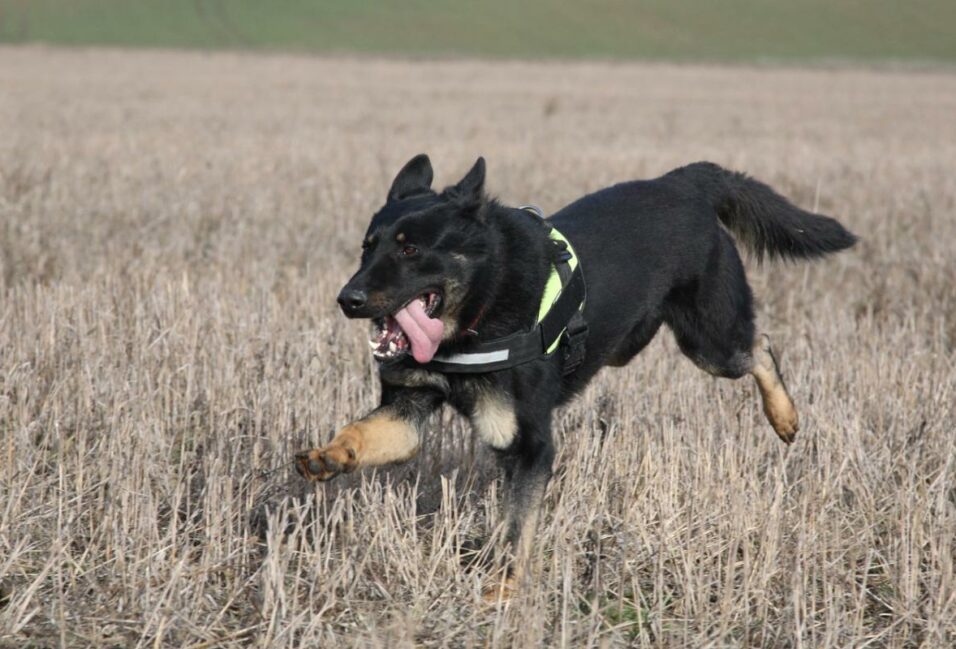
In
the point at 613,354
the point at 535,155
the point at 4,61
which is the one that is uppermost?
the point at 4,61

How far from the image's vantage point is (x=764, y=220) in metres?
4.79

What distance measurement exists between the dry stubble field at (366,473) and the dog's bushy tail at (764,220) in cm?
59

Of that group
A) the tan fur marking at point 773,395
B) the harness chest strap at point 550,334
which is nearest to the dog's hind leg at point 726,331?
the tan fur marking at point 773,395

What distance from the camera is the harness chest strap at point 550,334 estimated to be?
339 centimetres

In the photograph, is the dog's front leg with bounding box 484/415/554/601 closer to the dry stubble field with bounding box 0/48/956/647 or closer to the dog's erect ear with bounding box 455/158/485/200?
the dry stubble field with bounding box 0/48/956/647

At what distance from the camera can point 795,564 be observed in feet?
10.4

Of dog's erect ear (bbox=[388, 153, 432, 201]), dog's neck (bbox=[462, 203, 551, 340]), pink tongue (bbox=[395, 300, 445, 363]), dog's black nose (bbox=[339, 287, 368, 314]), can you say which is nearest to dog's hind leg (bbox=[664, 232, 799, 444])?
dog's neck (bbox=[462, 203, 551, 340])

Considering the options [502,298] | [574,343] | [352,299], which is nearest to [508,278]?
[502,298]

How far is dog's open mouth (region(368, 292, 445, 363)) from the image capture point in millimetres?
3283

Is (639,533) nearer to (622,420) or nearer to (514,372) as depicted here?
(514,372)

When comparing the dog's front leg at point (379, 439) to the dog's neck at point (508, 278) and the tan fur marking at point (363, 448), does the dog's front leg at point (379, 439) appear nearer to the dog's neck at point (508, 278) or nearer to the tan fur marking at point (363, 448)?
the tan fur marking at point (363, 448)

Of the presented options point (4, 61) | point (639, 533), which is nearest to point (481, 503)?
point (639, 533)

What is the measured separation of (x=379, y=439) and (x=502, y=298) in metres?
0.58

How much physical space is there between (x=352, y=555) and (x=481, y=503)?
78 cm
